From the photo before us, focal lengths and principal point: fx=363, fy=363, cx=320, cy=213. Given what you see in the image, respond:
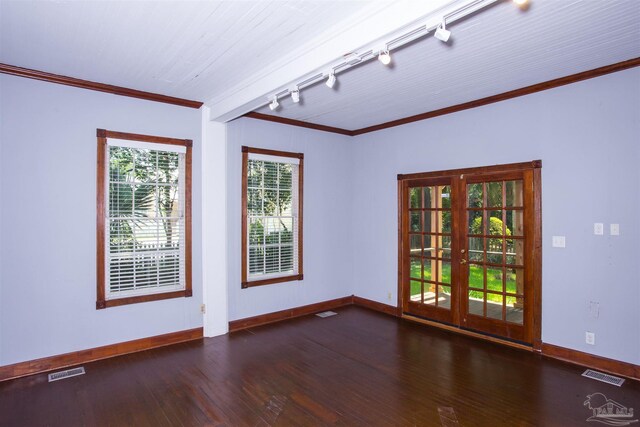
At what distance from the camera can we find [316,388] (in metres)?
3.29

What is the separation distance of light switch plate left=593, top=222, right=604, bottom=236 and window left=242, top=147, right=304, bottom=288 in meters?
3.62

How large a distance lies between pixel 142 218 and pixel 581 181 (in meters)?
4.79

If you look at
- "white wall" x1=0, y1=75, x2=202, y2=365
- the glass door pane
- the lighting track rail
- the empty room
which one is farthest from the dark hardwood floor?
the lighting track rail

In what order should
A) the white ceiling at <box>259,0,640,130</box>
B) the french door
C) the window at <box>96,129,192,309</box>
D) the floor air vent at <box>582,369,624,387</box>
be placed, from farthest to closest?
1. the french door
2. the window at <box>96,129,192,309</box>
3. the floor air vent at <box>582,369,624,387</box>
4. the white ceiling at <box>259,0,640,130</box>

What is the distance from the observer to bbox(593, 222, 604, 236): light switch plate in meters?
3.60

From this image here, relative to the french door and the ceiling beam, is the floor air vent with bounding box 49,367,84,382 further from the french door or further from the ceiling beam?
the french door

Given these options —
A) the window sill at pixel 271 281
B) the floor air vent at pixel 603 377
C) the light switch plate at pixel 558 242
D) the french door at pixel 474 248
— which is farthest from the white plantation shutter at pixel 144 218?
the floor air vent at pixel 603 377

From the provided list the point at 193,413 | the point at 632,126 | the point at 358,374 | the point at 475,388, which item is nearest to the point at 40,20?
the point at 193,413

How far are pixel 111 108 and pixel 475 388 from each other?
4.66m

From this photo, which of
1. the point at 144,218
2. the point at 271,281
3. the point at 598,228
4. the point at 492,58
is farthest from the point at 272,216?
the point at 598,228

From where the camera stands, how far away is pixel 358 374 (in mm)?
3568

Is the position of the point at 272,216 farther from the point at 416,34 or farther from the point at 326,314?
the point at 416,34

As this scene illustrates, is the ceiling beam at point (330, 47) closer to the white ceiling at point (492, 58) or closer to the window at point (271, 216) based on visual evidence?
the white ceiling at point (492, 58)

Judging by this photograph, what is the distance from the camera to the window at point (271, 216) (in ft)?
16.6
